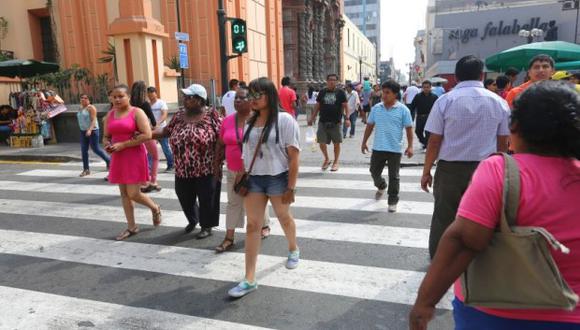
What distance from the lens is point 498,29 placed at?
4228 centimetres

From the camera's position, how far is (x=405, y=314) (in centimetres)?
346

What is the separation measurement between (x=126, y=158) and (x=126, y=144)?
0.61 ft

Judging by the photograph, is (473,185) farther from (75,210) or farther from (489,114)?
(75,210)

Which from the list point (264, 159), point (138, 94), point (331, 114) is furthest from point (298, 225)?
point (331, 114)

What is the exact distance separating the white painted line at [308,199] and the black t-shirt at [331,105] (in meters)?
2.63

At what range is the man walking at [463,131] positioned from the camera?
3697mm

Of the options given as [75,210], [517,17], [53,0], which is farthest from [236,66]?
[517,17]

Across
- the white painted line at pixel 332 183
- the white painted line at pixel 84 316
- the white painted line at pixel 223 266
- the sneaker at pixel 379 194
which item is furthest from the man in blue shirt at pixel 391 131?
the white painted line at pixel 84 316

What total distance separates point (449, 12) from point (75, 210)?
152 ft

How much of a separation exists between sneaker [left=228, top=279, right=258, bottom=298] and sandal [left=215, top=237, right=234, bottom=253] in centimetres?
104

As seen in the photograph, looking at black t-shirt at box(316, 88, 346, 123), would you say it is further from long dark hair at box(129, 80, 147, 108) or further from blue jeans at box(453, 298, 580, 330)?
blue jeans at box(453, 298, 580, 330)

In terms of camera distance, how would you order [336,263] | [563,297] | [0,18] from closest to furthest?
[563,297]
[336,263]
[0,18]

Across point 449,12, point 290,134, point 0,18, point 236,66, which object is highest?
point 449,12

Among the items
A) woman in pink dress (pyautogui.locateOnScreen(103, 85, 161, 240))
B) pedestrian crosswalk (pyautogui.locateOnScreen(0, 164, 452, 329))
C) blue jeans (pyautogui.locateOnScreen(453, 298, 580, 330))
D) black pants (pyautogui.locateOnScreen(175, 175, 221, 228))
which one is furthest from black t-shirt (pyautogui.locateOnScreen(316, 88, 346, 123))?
blue jeans (pyautogui.locateOnScreen(453, 298, 580, 330))
